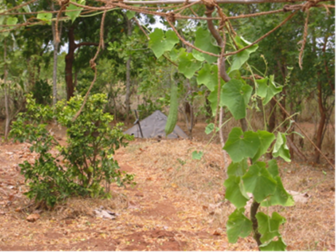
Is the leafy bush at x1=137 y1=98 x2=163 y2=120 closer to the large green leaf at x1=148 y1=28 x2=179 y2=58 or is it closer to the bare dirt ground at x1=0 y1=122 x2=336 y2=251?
the bare dirt ground at x1=0 y1=122 x2=336 y2=251

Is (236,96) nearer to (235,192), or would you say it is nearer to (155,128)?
(235,192)

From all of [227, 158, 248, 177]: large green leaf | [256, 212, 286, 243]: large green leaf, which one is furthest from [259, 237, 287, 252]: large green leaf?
[227, 158, 248, 177]: large green leaf

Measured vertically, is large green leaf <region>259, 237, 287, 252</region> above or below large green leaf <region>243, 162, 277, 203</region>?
below

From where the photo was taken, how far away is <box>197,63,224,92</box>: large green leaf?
1376 millimetres

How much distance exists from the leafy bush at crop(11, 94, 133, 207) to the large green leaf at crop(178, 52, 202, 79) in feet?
8.22

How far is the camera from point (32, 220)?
341cm

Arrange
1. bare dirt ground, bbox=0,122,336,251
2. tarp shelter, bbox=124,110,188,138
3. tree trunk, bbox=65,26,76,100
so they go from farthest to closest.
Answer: tree trunk, bbox=65,26,76,100
tarp shelter, bbox=124,110,188,138
bare dirt ground, bbox=0,122,336,251

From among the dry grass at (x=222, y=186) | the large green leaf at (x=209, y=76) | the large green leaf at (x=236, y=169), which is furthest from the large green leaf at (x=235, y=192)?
the dry grass at (x=222, y=186)

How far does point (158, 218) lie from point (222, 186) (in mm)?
1694

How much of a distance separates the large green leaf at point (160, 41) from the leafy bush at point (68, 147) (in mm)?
2441

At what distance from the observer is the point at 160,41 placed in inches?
57.8

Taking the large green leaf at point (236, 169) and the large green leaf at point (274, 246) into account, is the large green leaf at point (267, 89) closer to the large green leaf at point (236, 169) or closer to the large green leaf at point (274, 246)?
the large green leaf at point (236, 169)

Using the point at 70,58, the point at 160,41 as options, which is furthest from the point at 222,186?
the point at 70,58

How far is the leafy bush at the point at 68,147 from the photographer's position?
3584mm
